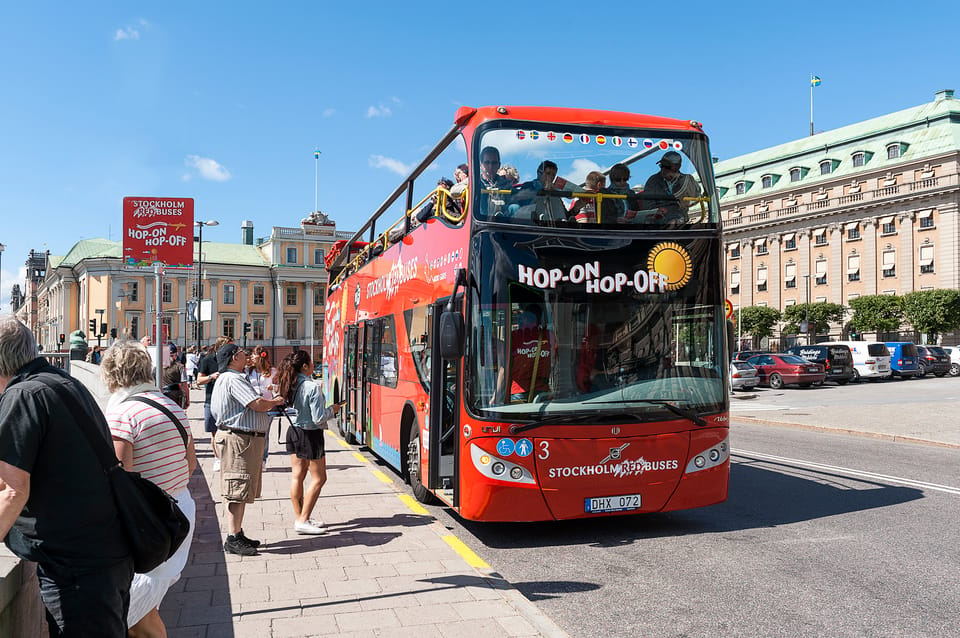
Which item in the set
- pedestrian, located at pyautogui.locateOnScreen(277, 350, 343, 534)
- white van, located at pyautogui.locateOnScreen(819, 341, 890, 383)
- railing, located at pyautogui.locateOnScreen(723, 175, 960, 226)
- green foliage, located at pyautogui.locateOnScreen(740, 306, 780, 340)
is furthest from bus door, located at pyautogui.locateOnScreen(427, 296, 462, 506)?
green foliage, located at pyautogui.locateOnScreen(740, 306, 780, 340)

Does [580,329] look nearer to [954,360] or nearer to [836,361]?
[836,361]

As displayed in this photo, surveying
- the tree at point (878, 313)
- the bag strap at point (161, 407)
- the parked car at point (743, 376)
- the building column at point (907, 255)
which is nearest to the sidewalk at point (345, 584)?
the bag strap at point (161, 407)

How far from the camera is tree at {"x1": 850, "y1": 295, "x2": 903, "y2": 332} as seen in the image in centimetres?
6488

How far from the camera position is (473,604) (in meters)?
5.25

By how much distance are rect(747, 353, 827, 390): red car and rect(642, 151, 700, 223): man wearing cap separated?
1125 inches

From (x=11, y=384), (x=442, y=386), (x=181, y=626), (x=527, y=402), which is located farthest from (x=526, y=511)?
(x=11, y=384)

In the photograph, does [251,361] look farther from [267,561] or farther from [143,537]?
[143,537]

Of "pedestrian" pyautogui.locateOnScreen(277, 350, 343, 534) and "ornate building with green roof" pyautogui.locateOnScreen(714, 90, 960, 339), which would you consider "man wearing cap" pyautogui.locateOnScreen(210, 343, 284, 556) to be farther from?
"ornate building with green roof" pyautogui.locateOnScreen(714, 90, 960, 339)

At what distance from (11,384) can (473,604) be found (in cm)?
320

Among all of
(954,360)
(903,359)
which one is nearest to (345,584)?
(903,359)

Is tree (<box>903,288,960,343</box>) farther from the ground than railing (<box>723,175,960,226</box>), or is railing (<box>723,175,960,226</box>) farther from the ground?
railing (<box>723,175,960,226</box>)

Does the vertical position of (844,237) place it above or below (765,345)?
above

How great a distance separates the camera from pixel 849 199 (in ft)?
239

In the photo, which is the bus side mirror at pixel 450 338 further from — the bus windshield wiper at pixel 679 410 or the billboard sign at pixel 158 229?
the billboard sign at pixel 158 229
